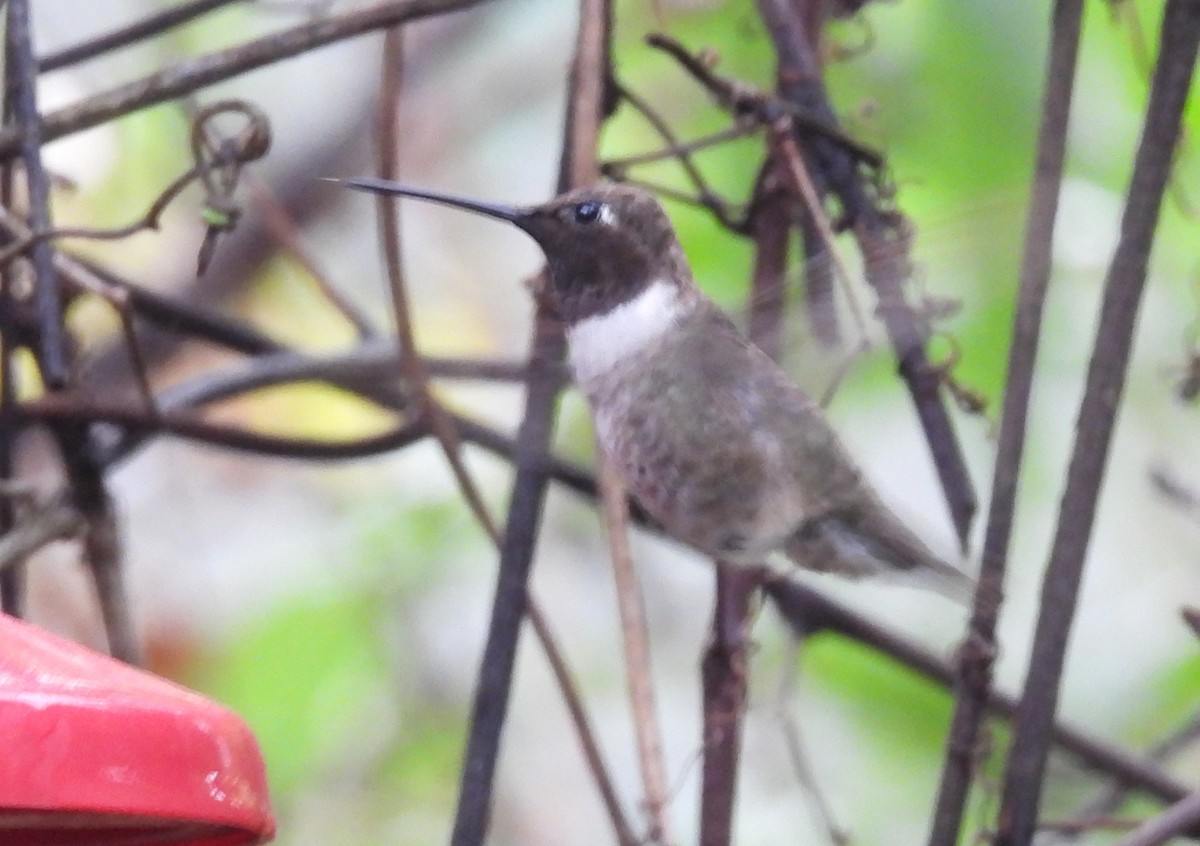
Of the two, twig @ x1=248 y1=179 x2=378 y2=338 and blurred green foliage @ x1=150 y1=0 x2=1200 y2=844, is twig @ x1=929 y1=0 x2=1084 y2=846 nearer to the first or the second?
blurred green foliage @ x1=150 y1=0 x2=1200 y2=844

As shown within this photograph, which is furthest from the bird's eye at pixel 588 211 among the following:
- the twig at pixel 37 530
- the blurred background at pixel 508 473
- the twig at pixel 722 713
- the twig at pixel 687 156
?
the blurred background at pixel 508 473

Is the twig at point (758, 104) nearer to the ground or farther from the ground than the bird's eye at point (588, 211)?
farther from the ground

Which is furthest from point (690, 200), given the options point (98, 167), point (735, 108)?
point (98, 167)

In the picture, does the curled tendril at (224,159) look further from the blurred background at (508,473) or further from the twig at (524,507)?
the blurred background at (508,473)

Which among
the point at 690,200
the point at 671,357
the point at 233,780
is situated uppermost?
the point at 690,200

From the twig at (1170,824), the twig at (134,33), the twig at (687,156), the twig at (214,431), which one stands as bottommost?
the twig at (1170,824)

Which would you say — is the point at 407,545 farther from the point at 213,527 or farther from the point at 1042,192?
the point at 1042,192

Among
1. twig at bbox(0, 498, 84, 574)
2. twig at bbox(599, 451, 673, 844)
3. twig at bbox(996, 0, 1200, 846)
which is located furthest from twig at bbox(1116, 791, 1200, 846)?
twig at bbox(0, 498, 84, 574)
